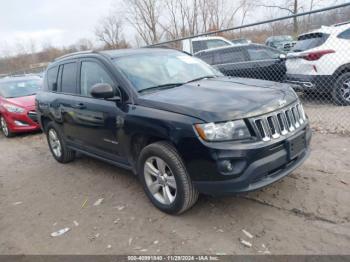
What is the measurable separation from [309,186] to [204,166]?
5.26ft

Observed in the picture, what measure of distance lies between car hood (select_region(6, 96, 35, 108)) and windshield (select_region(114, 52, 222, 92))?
5067 millimetres

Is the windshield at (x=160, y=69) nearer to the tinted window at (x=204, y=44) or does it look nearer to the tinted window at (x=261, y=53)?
the tinted window at (x=261, y=53)

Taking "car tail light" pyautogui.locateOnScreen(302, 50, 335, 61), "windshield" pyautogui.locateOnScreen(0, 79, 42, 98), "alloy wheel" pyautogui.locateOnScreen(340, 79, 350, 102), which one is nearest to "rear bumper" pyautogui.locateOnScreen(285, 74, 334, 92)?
"alloy wheel" pyautogui.locateOnScreen(340, 79, 350, 102)

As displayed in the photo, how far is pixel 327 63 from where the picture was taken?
656 cm

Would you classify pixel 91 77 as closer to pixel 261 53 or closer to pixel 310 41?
pixel 310 41

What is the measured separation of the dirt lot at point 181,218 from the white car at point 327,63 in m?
2.43

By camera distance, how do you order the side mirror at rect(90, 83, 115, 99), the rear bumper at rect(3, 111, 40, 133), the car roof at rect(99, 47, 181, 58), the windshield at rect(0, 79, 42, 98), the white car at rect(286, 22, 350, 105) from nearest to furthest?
1. the side mirror at rect(90, 83, 115, 99)
2. the car roof at rect(99, 47, 181, 58)
3. the white car at rect(286, 22, 350, 105)
4. the rear bumper at rect(3, 111, 40, 133)
5. the windshield at rect(0, 79, 42, 98)

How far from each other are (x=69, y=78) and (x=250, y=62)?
5239 millimetres

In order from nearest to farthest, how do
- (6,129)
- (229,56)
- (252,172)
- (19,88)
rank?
(252,172) < (6,129) < (229,56) < (19,88)

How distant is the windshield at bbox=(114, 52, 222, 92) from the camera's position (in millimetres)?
3648

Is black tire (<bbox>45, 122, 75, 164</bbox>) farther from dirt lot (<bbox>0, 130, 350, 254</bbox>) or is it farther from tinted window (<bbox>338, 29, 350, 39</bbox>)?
tinted window (<bbox>338, 29, 350, 39</bbox>)

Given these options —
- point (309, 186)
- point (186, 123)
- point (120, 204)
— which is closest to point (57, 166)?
point (120, 204)

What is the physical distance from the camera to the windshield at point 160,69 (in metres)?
3.65

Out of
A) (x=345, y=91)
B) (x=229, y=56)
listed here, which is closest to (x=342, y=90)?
(x=345, y=91)
